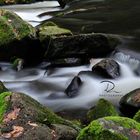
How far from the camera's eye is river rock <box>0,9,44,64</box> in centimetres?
1114

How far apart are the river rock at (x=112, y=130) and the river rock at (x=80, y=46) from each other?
569 centimetres

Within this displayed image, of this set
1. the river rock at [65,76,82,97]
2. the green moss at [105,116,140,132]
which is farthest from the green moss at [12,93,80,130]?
the river rock at [65,76,82,97]

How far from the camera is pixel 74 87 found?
9.49 meters


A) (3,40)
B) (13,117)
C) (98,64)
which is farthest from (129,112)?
(3,40)

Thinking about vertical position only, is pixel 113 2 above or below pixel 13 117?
Result: below

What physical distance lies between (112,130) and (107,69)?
16.2 feet

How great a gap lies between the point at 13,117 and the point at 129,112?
309cm

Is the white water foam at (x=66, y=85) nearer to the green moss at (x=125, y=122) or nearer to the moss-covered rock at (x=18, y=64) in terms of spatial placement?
the moss-covered rock at (x=18, y=64)

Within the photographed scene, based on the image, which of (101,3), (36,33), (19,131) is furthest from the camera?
(101,3)

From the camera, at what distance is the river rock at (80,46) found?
35.6 ft

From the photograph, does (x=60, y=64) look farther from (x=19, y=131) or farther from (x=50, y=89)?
(x=19, y=131)

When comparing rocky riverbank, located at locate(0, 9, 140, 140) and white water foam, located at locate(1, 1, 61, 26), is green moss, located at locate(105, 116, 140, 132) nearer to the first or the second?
rocky riverbank, located at locate(0, 9, 140, 140)

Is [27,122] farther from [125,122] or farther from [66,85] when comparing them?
[66,85]

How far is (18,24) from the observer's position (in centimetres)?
1136
